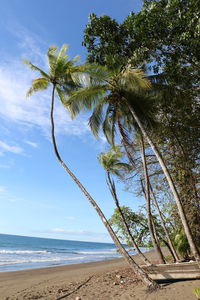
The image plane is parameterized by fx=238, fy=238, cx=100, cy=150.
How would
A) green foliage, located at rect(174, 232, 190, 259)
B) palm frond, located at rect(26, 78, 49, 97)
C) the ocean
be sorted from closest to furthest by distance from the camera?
palm frond, located at rect(26, 78, 49, 97) < green foliage, located at rect(174, 232, 190, 259) < the ocean

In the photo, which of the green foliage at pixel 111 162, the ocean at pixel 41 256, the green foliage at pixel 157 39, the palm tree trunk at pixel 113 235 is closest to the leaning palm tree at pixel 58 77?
the palm tree trunk at pixel 113 235

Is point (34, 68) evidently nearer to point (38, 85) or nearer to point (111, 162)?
point (38, 85)

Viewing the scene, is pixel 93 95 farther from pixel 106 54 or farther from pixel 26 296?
pixel 26 296

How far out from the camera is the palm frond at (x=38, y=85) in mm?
9711

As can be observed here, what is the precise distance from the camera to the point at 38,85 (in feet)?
32.6

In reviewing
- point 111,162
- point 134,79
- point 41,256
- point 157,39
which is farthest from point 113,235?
point 41,256

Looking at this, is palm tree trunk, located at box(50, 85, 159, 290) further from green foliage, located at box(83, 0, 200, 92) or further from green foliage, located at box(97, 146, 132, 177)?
green foliage, located at box(97, 146, 132, 177)

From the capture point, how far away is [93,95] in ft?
29.7

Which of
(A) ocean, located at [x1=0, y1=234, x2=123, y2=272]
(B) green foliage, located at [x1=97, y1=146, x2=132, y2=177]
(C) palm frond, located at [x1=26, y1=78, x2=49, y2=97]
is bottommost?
(A) ocean, located at [x1=0, y1=234, x2=123, y2=272]

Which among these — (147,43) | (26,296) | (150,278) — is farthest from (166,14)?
(26,296)

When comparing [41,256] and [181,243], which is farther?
[41,256]

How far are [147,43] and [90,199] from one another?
512 centimetres

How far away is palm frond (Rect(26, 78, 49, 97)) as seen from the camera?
971cm

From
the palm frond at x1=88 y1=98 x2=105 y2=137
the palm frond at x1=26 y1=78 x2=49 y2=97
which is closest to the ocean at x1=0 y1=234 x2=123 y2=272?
the palm frond at x1=88 y1=98 x2=105 y2=137
